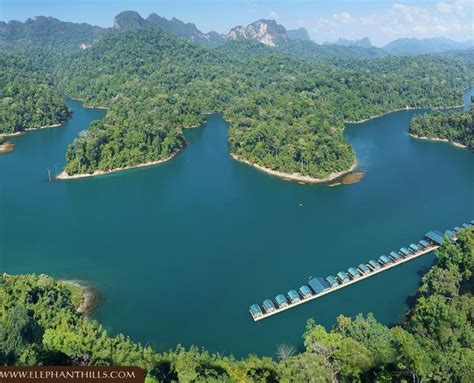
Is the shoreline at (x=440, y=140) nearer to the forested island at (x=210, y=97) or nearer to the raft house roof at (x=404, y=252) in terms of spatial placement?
the forested island at (x=210, y=97)

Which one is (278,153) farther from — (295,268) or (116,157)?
(295,268)

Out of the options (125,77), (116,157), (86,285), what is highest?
(125,77)

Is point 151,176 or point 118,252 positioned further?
point 151,176

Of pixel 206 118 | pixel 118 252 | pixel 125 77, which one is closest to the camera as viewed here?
pixel 118 252

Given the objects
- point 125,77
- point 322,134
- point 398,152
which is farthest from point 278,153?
point 125,77

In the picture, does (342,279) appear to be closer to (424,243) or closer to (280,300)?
(280,300)

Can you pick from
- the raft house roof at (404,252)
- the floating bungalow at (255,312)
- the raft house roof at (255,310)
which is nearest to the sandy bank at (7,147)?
the raft house roof at (255,310)

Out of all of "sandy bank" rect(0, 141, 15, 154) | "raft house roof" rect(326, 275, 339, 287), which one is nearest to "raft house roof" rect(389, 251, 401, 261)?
"raft house roof" rect(326, 275, 339, 287)

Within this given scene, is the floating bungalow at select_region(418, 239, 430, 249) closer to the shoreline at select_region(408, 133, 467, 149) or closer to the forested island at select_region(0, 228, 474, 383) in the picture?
the forested island at select_region(0, 228, 474, 383)

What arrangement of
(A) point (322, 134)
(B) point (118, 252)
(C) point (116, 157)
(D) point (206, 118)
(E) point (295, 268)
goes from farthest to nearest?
(D) point (206, 118)
(A) point (322, 134)
(C) point (116, 157)
(B) point (118, 252)
(E) point (295, 268)
